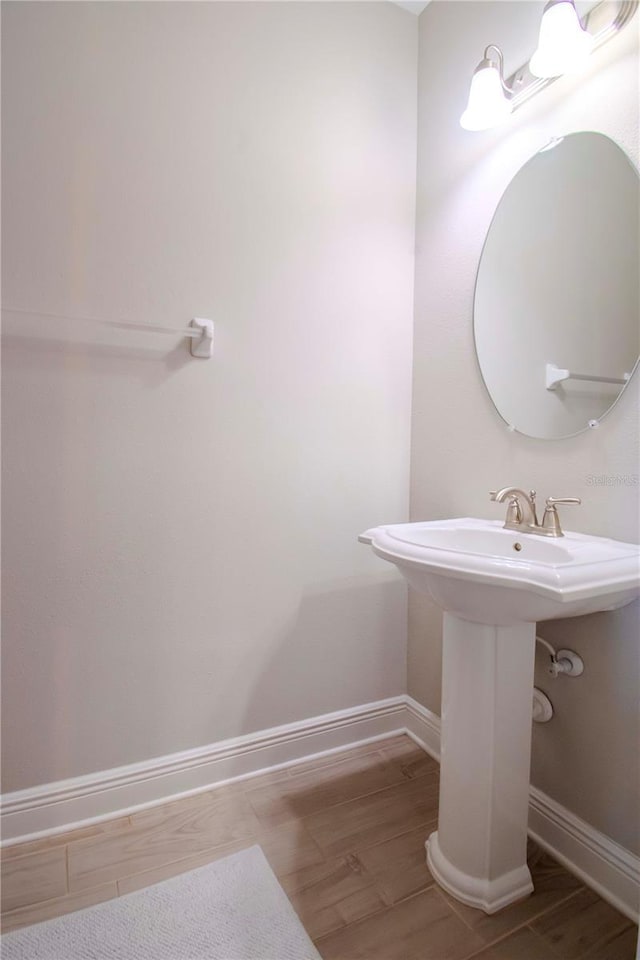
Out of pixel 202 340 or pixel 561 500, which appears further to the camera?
pixel 202 340

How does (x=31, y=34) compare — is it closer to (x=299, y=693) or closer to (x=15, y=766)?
(x=15, y=766)

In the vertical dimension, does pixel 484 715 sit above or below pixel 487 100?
below

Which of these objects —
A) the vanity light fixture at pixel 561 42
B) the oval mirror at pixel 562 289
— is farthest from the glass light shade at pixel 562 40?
the oval mirror at pixel 562 289

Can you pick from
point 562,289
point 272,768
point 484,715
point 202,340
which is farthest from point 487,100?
point 272,768

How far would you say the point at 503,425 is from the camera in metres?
1.38

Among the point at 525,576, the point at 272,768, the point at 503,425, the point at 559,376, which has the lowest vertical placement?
the point at 272,768

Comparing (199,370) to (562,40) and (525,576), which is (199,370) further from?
(562,40)

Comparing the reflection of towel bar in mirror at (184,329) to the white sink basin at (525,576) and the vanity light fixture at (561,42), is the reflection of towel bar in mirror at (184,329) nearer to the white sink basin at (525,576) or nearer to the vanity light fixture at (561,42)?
the white sink basin at (525,576)

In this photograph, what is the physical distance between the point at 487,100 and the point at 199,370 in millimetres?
1036

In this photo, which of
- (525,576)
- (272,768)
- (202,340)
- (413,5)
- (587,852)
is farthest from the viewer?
(413,5)

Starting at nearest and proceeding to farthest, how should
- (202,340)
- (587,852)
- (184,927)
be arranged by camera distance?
(184,927) → (587,852) → (202,340)

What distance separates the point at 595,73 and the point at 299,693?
1804 mm

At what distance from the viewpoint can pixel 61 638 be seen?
50.0 inches

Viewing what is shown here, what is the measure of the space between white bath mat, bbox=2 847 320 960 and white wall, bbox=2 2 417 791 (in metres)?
0.35
